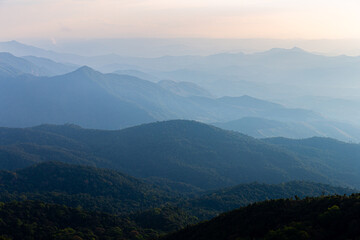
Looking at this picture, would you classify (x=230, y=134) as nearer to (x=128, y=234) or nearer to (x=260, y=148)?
(x=260, y=148)

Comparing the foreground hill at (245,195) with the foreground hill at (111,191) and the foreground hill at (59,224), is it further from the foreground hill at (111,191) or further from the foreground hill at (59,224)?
the foreground hill at (59,224)

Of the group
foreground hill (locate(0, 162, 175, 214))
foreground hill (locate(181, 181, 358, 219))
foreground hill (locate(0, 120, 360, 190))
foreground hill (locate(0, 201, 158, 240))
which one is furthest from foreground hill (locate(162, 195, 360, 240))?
foreground hill (locate(0, 120, 360, 190))

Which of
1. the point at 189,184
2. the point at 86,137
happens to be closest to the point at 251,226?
Answer: the point at 189,184

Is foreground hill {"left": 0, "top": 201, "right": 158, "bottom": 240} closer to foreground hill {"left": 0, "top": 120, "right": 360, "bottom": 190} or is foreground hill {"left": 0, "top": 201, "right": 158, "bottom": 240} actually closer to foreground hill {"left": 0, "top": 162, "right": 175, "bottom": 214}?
foreground hill {"left": 0, "top": 162, "right": 175, "bottom": 214}

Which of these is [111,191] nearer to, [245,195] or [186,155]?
[245,195]

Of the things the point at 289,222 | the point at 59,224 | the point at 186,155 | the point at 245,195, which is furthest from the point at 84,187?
the point at 289,222
